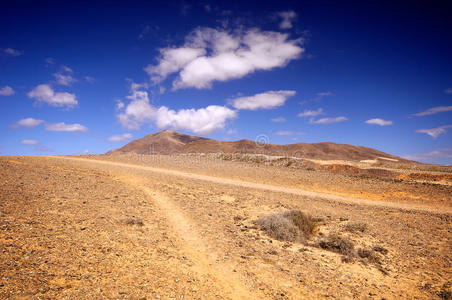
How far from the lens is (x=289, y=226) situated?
7.68 m

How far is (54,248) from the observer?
498cm

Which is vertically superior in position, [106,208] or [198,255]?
[106,208]

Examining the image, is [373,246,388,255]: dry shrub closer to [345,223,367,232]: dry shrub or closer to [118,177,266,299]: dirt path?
[345,223,367,232]: dry shrub

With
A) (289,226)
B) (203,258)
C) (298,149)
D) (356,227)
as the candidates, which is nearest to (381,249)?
(356,227)

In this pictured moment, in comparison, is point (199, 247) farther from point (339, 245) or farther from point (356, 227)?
point (356, 227)

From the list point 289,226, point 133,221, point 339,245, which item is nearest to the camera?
point 339,245

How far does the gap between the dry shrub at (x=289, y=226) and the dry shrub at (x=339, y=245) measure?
0.66 metres

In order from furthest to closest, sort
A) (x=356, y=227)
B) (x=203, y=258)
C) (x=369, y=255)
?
(x=356, y=227), (x=369, y=255), (x=203, y=258)

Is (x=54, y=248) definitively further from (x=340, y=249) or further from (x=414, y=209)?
(x=414, y=209)

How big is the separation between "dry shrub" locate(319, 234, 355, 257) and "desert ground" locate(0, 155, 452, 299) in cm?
3

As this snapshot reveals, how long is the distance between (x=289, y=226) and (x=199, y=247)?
3.09 meters

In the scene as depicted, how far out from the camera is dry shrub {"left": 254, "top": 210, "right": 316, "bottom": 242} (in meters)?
7.43

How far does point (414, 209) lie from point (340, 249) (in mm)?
7524

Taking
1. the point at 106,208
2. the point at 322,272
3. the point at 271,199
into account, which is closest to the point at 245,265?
the point at 322,272
